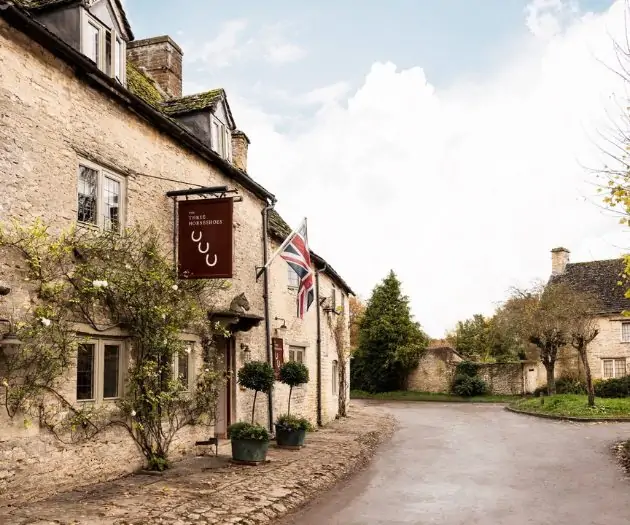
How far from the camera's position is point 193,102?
51.4ft

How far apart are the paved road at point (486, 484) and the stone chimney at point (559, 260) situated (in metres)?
28.1

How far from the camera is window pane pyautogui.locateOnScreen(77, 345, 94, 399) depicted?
10141mm

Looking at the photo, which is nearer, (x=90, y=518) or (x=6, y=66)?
(x=90, y=518)

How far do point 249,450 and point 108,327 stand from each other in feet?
12.4

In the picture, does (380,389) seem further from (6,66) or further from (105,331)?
(6,66)

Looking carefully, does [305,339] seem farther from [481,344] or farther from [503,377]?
[481,344]

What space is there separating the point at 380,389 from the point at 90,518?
39.2 meters

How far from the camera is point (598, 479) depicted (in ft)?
40.3

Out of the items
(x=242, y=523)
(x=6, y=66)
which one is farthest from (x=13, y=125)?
(x=242, y=523)

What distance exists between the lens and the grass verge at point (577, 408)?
26.3m

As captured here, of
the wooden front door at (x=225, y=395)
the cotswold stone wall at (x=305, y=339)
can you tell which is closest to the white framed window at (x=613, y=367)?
the cotswold stone wall at (x=305, y=339)

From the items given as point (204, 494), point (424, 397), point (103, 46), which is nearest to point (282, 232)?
point (103, 46)

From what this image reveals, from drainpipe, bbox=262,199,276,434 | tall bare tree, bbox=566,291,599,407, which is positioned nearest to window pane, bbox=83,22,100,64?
drainpipe, bbox=262,199,276,434

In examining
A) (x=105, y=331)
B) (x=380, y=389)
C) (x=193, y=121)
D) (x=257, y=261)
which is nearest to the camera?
(x=105, y=331)
